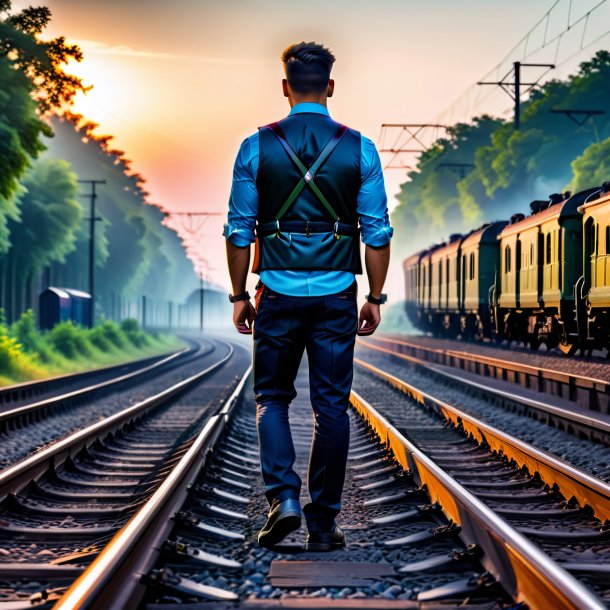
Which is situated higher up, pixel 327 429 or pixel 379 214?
pixel 379 214

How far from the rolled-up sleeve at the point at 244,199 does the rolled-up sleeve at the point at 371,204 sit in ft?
1.67

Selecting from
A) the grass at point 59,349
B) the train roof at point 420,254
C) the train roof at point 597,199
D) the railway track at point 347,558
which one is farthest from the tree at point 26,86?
the railway track at point 347,558

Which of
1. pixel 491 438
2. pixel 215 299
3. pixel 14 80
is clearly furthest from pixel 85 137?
pixel 491 438

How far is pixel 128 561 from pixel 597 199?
1452 centimetres

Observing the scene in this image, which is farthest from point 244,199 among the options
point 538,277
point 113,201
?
point 113,201

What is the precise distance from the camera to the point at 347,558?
4.80m

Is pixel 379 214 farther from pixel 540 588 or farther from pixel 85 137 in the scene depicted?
pixel 85 137

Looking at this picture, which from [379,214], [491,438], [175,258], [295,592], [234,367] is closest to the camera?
[295,592]

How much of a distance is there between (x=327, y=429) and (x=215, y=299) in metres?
122

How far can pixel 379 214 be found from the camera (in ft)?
15.5

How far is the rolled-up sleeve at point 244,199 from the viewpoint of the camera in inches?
182

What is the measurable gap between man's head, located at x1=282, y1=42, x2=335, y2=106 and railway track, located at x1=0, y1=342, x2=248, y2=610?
2451 mm

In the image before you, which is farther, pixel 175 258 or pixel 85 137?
pixel 175 258

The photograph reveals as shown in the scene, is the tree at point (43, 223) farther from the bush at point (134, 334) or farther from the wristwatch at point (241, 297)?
the wristwatch at point (241, 297)
